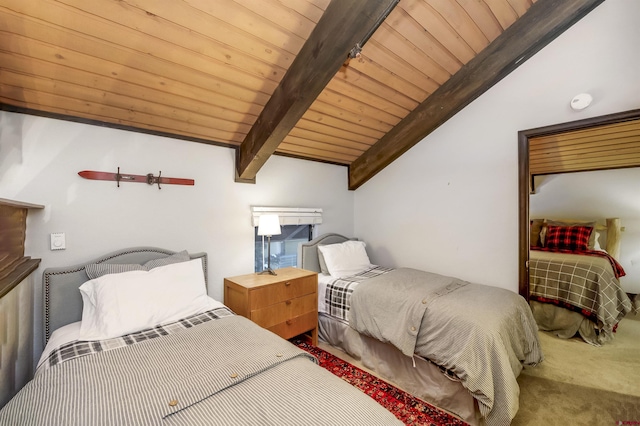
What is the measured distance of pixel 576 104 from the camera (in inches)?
88.7

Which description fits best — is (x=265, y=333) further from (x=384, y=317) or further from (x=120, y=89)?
(x=120, y=89)

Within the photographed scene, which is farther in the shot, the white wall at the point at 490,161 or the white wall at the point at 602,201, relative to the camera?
the white wall at the point at 602,201

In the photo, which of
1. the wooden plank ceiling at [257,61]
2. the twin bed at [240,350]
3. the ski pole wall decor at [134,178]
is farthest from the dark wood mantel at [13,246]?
the wooden plank ceiling at [257,61]

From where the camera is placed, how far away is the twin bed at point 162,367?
933 millimetres

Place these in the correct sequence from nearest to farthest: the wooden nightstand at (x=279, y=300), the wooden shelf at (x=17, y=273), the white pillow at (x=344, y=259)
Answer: the wooden shelf at (x=17, y=273) < the wooden nightstand at (x=279, y=300) < the white pillow at (x=344, y=259)

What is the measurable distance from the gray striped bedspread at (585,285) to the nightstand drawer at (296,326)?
7.84ft

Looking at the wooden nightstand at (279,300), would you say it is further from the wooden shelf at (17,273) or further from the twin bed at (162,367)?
the wooden shelf at (17,273)

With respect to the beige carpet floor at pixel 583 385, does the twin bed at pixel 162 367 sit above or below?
above

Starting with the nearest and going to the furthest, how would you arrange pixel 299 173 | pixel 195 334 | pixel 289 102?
pixel 195 334 → pixel 289 102 → pixel 299 173

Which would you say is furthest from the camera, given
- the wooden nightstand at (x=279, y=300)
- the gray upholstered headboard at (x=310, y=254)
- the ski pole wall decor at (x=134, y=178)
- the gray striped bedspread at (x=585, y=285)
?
the gray upholstered headboard at (x=310, y=254)

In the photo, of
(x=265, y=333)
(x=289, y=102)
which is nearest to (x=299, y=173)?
(x=289, y=102)

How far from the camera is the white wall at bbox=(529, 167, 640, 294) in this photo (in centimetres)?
272

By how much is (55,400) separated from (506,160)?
3365 millimetres

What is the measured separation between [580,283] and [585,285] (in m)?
0.04
